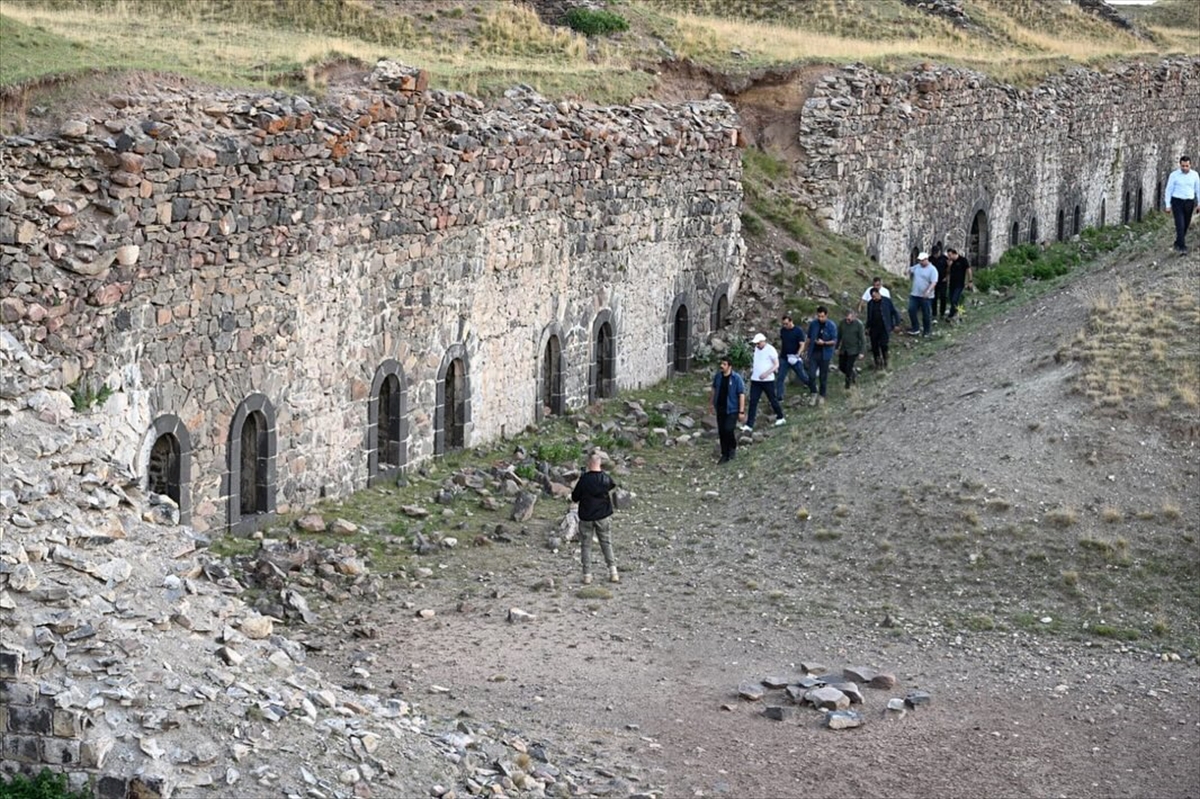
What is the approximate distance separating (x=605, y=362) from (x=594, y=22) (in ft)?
29.5

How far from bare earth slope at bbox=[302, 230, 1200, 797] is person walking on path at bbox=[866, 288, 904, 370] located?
2.35 m

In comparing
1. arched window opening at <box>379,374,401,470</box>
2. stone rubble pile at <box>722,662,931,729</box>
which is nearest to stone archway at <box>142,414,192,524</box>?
arched window opening at <box>379,374,401,470</box>

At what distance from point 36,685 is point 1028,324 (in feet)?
56.4

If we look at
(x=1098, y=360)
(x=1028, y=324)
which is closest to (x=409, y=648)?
(x=1098, y=360)

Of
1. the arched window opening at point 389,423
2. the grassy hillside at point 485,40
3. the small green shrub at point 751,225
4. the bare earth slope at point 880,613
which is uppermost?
the grassy hillside at point 485,40

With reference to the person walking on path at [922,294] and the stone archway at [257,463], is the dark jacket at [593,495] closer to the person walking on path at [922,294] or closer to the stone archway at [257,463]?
the stone archway at [257,463]

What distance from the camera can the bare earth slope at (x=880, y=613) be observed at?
17109 mm

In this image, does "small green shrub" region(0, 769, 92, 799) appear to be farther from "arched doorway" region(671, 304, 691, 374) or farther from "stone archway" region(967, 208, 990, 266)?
"stone archway" region(967, 208, 990, 266)

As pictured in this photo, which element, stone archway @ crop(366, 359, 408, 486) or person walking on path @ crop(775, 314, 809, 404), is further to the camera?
person walking on path @ crop(775, 314, 809, 404)

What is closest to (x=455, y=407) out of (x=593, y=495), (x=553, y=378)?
(x=553, y=378)

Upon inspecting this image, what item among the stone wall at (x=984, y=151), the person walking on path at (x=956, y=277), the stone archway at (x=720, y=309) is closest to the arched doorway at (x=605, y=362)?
the stone archway at (x=720, y=309)

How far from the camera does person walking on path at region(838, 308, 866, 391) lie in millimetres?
28797

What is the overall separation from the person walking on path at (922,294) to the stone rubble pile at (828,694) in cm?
1343

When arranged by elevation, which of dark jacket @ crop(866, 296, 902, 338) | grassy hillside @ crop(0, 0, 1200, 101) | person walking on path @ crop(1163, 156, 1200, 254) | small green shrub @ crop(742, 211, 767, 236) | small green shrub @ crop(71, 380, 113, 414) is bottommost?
dark jacket @ crop(866, 296, 902, 338)
